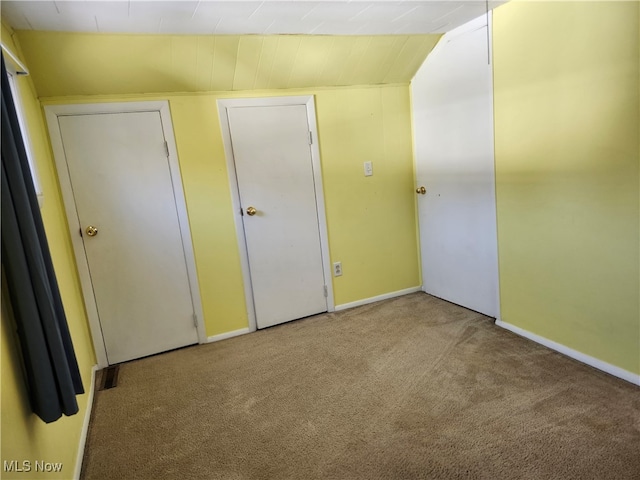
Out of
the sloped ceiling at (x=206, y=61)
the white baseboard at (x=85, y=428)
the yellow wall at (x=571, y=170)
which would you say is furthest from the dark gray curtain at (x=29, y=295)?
the yellow wall at (x=571, y=170)

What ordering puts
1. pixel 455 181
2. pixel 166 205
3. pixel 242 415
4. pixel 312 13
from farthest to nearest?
pixel 455 181 < pixel 166 205 < pixel 312 13 < pixel 242 415

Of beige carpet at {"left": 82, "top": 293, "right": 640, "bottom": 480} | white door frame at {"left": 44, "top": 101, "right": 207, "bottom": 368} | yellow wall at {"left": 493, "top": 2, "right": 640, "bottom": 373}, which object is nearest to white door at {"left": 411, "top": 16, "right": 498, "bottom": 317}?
yellow wall at {"left": 493, "top": 2, "right": 640, "bottom": 373}

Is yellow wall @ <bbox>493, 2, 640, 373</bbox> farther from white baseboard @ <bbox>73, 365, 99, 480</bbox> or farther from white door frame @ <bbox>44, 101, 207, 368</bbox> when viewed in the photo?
white baseboard @ <bbox>73, 365, 99, 480</bbox>

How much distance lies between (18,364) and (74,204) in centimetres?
152

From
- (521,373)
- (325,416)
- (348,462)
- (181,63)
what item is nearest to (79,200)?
(181,63)

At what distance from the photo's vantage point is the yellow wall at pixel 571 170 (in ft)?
6.24

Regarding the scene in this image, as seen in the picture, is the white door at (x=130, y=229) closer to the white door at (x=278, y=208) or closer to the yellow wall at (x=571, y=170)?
the white door at (x=278, y=208)

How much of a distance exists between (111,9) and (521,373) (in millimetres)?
2731

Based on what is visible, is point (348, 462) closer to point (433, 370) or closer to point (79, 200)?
point (433, 370)

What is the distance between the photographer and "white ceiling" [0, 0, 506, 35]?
1.88 meters

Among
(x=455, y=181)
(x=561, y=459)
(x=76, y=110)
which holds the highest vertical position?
(x=76, y=110)

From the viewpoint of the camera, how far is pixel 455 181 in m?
2.99

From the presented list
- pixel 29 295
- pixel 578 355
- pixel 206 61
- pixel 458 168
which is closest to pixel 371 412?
pixel 578 355
